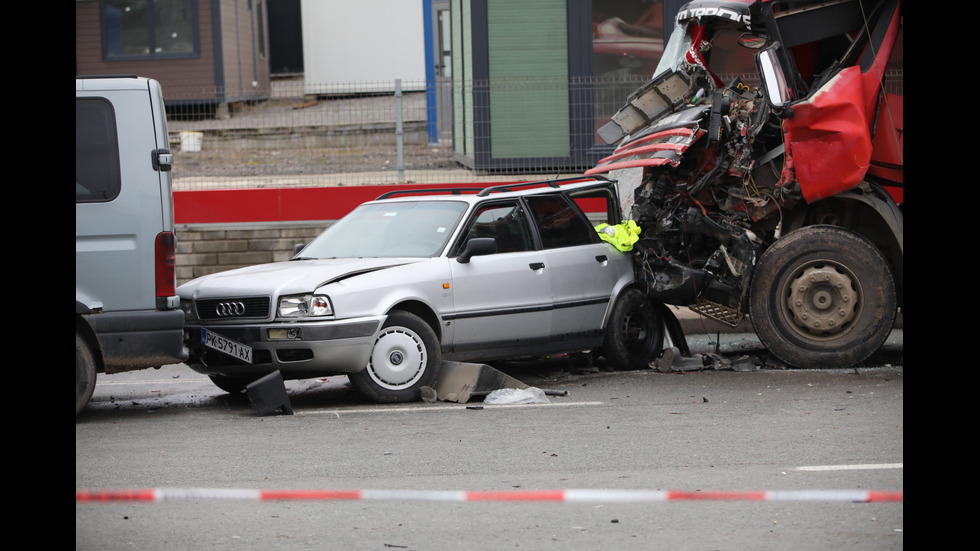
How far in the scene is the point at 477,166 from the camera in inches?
632

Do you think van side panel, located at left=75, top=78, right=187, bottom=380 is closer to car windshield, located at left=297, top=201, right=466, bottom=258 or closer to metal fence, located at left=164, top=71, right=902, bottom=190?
car windshield, located at left=297, top=201, right=466, bottom=258

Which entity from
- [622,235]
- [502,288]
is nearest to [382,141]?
[622,235]

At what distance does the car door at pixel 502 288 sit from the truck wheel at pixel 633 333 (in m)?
0.76

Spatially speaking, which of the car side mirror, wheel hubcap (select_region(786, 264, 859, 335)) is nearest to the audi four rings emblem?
the car side mirror

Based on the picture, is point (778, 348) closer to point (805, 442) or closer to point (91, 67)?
point (805, 442)

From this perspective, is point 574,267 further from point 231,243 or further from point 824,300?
point 231,243

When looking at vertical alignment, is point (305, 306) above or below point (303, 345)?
above

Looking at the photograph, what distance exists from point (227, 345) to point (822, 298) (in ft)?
15.7

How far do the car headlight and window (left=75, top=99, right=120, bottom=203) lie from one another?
1.32 metres

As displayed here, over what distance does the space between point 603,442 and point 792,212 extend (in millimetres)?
4268

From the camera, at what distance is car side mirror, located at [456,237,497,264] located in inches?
342

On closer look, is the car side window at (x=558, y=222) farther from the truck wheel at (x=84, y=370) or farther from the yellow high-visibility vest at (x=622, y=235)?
the truck wheel at (x=84, y=370)

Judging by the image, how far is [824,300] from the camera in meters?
9.46

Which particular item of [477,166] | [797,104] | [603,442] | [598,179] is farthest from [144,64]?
[603,442]
